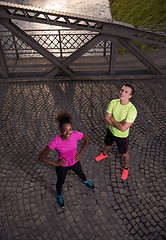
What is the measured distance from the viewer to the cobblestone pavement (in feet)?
11.9

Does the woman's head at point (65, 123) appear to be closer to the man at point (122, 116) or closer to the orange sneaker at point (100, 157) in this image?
the man at point (122, 116)

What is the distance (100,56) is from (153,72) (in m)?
2.79

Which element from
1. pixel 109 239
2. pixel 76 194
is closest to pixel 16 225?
pixel 76 194

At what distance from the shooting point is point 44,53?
7.16 metres

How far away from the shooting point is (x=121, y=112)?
12.2ft

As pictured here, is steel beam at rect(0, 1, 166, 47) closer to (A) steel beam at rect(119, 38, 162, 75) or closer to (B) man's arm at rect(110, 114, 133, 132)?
(A) steel beam at rect(119, 38, 162, 75)

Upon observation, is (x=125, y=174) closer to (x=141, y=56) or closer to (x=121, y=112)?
(x=121, y=112)

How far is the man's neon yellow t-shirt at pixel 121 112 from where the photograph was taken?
3596mm

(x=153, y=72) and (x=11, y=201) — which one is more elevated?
(x=153, y=72)

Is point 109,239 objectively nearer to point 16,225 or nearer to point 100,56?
point 16,225

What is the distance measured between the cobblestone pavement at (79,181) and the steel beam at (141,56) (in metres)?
1.44

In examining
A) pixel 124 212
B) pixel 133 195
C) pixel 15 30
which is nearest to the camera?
pixel 124 212

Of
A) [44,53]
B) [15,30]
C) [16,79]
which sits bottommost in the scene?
[16,79]

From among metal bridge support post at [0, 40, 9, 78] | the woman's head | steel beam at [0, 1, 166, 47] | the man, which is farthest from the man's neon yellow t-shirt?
metal bridge support post at [0, 40, 9, 78]
